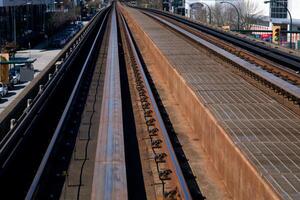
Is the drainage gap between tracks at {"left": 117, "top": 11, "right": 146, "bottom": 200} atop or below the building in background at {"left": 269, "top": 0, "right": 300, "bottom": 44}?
below

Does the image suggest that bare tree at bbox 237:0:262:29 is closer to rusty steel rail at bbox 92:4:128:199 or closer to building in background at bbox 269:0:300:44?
building in background at bbox 269:0:300:44

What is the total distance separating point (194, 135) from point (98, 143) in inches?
78.3

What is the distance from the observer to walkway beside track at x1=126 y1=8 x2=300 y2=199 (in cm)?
595

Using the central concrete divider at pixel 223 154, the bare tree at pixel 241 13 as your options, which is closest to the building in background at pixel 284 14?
the bare tree at pixel 241 13

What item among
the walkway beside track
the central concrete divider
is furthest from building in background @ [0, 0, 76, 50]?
the central concrete divider

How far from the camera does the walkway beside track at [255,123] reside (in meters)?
5.95

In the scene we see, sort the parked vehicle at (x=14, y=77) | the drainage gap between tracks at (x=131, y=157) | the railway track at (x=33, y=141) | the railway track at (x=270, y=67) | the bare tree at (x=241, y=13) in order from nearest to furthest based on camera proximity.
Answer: the drainage gap between tracks at (x=131, y=157) → the railway track at (x=33, y=141) → the railway track at (x=270, y=67) → the parked vehicle at (x=14, y=77) → the bare tree at (x=241, y=13)

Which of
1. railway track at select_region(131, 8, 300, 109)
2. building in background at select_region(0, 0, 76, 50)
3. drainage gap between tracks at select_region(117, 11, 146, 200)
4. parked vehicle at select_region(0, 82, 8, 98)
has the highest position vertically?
building in background at select_region(0, 0, 76, 50)

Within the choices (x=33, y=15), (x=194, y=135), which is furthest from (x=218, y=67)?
(x=33, y=15)

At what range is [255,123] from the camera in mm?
8195

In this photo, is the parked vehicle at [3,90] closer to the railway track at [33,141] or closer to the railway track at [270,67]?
the railway track at [270,67]

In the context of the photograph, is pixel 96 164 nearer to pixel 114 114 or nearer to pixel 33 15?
pixel 114 114

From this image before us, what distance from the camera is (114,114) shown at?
10672 millimetres

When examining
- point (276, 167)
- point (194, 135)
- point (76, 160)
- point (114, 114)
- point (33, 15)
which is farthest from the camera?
point (33, 15)
